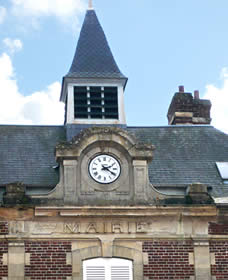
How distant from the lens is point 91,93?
79.3 feet

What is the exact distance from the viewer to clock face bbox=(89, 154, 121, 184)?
20.4 m

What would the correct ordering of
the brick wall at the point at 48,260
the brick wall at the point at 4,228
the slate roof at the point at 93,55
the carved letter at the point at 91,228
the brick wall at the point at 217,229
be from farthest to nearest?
the slate roof at the point at 93,55 < the brick wall at the point at 217,229 < the carved letter at the point at 91,228 < the brick wall at the point at 4,228 < the brick wall at the point at 48,260

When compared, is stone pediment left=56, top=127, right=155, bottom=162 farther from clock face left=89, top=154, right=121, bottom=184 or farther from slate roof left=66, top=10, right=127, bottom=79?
slate roof left=66, top=10, right=127, bottom=79

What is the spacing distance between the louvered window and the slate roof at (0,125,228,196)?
232 cm

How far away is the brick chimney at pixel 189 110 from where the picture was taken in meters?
25.6

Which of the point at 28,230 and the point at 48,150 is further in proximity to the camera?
the point at 48,150

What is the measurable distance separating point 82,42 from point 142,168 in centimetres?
639

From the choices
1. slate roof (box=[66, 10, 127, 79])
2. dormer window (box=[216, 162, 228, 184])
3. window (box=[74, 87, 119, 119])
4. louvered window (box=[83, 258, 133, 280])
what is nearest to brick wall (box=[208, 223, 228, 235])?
dormer window (box=[216, 162, 228, 184])

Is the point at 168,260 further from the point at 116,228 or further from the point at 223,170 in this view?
the point at 223,170

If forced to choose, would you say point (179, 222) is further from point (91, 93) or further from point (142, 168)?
point (91, 93)

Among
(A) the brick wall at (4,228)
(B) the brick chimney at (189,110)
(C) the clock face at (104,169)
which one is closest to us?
(A) the brick wall at (4,228)

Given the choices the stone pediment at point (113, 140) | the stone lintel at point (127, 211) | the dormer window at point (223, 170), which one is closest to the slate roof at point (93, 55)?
the stone pediment at point (113, 140)

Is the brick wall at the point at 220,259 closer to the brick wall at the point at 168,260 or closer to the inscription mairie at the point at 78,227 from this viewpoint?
the brick wall at the point at 168,260

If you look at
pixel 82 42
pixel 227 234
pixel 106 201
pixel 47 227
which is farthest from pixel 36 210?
pixel 82 42
